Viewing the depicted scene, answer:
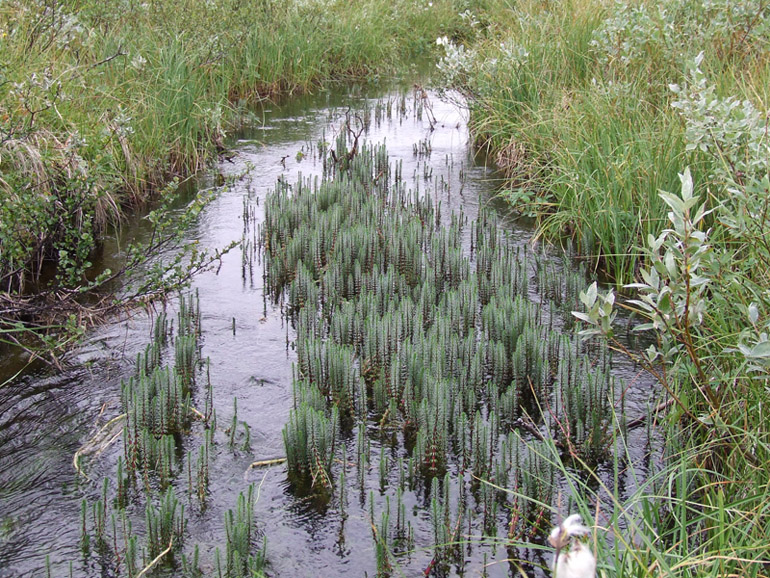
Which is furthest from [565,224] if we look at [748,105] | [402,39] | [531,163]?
[402,39]

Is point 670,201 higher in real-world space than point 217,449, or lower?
higher

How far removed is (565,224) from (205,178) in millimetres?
4193

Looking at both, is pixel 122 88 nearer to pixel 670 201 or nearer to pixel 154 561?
pixel 154 561

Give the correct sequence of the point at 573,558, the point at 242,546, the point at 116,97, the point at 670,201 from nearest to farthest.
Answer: the point at 573,558 → the point at 670,201 → the point at 242,546 → the point at 116,97

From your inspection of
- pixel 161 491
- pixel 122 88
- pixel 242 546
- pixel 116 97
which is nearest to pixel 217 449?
pixel 161 491

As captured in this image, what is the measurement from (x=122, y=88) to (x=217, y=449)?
5482mm

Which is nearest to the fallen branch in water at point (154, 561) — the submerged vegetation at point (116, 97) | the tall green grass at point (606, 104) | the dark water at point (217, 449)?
the dark water at point (217, 449)

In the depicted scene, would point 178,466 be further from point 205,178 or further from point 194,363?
point 205,178

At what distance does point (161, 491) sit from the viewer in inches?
151

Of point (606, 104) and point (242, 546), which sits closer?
point (242, 546)

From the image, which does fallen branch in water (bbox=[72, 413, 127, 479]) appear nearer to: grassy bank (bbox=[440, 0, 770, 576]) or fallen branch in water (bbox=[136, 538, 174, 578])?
fallen branch in water (bbox=[136, 538, 174, 578])

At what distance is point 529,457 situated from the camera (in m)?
3.78

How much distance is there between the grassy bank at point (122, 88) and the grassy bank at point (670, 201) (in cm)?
333

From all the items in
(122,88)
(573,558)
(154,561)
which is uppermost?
(122,88)
